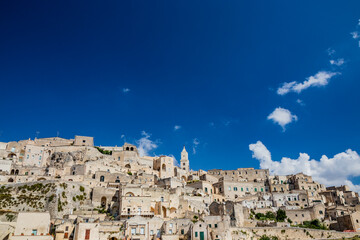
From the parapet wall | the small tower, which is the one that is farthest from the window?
the small tower

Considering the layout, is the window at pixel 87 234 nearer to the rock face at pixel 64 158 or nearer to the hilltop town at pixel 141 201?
the hilltop town at pixel 141 201

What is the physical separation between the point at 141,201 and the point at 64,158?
33.6m

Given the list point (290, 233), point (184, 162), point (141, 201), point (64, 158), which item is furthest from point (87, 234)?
point (184, 162)

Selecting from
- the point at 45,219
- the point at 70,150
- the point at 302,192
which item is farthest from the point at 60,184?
the point at 302,192

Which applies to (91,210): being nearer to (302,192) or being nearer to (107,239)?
(107,239)

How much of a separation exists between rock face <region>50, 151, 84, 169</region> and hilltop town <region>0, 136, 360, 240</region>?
0.81ft

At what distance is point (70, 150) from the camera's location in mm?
85312

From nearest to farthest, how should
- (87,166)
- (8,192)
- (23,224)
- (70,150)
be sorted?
(23,224), (8,192), (87,166), (70,150)

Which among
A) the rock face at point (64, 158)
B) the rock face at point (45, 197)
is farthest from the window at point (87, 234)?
the rock face at point (64, 158)

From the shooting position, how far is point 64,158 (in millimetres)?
77312

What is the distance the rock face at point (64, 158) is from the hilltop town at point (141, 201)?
0.81 ft

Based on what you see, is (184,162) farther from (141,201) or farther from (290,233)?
(290,233)

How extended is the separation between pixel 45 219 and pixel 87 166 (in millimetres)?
29194

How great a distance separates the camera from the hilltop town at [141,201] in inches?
1770
